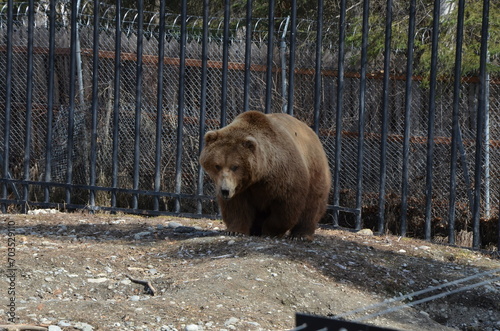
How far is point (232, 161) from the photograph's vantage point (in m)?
6.79

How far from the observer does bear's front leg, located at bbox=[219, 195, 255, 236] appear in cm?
718

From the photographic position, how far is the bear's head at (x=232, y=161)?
6.75 meters

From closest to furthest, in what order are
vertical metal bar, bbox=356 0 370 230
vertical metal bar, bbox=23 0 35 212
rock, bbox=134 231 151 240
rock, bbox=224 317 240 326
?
rock, bbox=224 317 240 326
rock, bbox=134 231 151 240
vertical metal bar, bbox=356 0 370 230
vertical metal bar, bbox=23 0 35 212

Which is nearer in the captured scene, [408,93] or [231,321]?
[231,321]

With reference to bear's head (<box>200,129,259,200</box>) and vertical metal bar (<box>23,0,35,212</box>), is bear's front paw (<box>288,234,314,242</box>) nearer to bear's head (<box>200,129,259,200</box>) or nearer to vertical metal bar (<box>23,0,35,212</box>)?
bear's head (<box>200,129,259,200</box>)

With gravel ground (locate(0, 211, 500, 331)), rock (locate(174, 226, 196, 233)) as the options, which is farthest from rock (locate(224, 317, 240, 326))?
rock (locate(174, 226, 196, 233))

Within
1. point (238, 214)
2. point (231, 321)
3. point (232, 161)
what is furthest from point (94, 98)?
point (231, 321)

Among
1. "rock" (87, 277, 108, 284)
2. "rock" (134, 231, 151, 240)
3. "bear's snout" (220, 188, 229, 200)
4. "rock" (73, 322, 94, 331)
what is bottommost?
"rock" (73, 322, 94, 331)

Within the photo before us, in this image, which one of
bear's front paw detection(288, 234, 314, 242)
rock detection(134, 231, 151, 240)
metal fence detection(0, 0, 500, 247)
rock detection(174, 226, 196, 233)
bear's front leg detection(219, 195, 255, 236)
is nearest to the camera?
bear's front leg detection(219, 195, 255, 236)

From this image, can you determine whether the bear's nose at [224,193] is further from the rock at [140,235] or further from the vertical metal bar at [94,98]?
the vertical metal bar at [94,98]

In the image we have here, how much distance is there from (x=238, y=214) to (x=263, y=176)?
50 centimetres

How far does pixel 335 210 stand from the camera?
8.94m

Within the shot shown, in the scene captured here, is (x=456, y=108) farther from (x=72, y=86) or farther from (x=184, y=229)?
(x=72, y=86)

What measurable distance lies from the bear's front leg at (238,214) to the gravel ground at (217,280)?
0.17 meters
